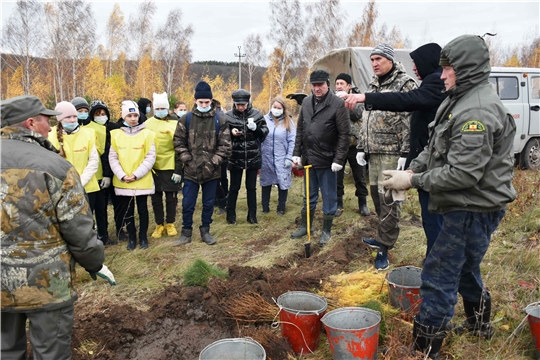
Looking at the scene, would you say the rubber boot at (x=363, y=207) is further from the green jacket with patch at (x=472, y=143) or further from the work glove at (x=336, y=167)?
the green jacket with patch at (x=472, y=143)

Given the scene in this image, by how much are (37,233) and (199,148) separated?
335cm

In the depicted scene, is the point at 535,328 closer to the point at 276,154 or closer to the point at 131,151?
the point at 131,151

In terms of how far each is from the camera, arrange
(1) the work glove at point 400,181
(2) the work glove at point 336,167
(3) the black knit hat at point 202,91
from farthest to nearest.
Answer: (3) the black knit hat at point 202,91 → (2) the work glove at point 336,167 → (1) the work glove at point 400,181

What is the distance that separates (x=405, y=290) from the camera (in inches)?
123

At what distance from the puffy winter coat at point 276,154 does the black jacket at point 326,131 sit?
155 cm

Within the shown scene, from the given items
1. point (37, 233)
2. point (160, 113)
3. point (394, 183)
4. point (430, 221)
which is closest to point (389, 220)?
point (430, 221)

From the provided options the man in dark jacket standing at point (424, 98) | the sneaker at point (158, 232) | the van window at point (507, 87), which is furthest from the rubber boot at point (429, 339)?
the van window at point (507, 87)

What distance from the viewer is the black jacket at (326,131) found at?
16.7 feet

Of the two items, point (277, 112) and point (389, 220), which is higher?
point (277, 112)

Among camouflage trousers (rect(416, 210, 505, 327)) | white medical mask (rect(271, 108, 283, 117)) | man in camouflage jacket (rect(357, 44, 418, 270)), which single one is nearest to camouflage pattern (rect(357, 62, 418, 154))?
man in camouflage jacket (rect(357, 44, 418, 270))

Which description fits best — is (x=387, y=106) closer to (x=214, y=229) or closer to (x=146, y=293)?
(x=146, y=293)

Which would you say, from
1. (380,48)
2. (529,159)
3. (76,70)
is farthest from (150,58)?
(380,48)

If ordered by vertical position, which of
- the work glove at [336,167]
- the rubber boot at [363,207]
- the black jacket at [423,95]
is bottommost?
the rubber boot at [363,207]

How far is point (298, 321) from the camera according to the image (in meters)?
2.81
